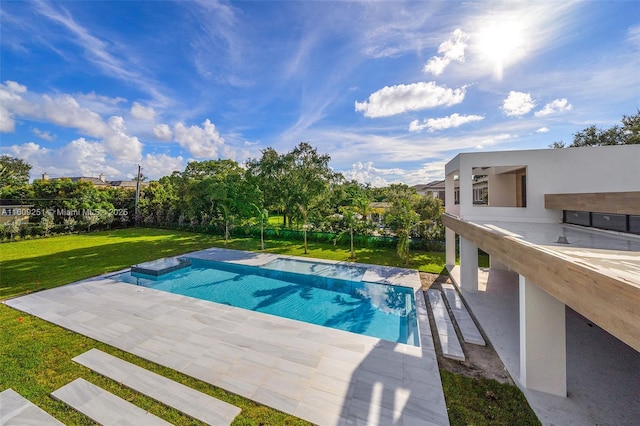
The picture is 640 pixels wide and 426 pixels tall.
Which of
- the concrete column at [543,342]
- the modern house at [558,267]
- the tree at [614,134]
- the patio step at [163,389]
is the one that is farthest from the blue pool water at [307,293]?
the tree at [614,134]

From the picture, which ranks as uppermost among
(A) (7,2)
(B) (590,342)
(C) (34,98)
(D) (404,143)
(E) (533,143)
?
(A) (7,2)

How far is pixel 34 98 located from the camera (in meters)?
13.4

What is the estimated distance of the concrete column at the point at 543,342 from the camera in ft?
15.1

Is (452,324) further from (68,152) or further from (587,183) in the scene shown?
(68,152)

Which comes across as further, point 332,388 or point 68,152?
point 68,152

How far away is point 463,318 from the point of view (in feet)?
25.0

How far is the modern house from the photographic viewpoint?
2887 mm

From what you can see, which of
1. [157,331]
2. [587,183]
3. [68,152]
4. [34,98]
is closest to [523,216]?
[587,183]

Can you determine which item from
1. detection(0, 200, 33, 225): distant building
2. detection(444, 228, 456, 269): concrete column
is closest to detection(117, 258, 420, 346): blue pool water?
detection(444, 228, 456, 269): concrete column

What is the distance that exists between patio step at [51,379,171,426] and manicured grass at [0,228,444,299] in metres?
8.66

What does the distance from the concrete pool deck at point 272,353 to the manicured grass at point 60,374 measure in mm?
181

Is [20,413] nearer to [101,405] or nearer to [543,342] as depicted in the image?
[101,405]

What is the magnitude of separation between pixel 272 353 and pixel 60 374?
4428 millimetres

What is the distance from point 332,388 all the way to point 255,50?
13.9m
